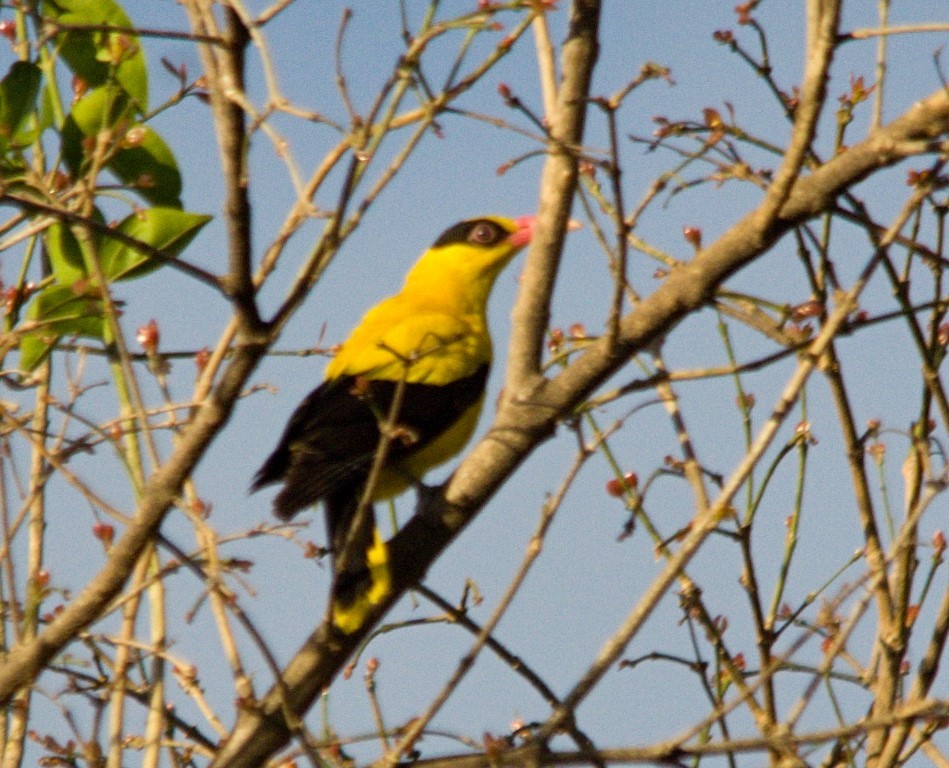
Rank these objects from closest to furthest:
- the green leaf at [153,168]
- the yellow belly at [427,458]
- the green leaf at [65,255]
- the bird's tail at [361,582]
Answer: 1. the bird's tail at [361,582]
2. the green leaf at [65,255]
3. the green leaf at [153,168]
4. the yellow belly at [427,458]

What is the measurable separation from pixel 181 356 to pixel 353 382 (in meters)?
0.82

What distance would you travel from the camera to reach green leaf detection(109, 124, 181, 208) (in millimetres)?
3787

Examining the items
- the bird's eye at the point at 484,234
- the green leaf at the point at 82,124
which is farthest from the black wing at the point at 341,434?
the bird's eye at the point at 484,234

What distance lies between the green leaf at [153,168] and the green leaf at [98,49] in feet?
0.33

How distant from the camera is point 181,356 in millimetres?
4016

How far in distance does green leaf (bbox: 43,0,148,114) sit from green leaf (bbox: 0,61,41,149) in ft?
0.35

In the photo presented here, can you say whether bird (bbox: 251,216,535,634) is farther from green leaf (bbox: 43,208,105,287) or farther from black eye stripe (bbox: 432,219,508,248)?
green leaf (bbox: 43,208,105,287)

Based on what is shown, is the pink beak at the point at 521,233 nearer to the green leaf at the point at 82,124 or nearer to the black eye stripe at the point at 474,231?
the black eye stripe at the point at 474,231

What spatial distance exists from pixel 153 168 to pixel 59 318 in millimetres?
511

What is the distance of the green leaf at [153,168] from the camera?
3.79 m

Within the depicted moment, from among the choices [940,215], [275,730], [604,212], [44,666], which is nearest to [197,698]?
[275,730]

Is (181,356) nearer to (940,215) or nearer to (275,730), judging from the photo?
(275,730)

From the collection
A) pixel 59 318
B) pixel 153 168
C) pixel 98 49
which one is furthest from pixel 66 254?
pixel 98 49

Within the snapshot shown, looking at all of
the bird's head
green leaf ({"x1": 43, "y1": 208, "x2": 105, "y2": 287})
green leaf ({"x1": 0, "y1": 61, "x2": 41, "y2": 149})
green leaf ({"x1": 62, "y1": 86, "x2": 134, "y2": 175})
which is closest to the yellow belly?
the bird's head
